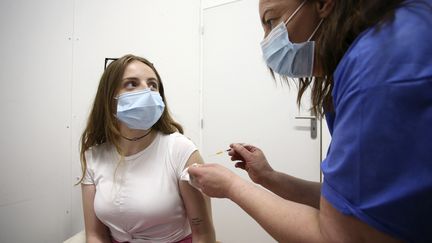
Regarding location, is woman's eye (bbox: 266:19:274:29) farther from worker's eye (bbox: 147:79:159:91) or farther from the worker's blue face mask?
worker's eye (bbox: 147:79:159:91)

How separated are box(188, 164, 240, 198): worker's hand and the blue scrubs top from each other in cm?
33

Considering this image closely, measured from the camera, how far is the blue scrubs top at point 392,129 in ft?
1.37

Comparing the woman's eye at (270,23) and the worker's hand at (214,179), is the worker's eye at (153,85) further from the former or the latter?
the woman's eye at (270,23)

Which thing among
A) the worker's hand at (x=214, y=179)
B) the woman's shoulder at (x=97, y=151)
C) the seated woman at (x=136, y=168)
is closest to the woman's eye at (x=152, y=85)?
the seated woman at (x=136, y=168)

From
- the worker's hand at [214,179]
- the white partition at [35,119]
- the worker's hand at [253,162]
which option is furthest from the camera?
the white partition at [35,119]

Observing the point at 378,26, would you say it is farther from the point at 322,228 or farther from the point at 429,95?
the point at 322,228

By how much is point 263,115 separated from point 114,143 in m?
1.19

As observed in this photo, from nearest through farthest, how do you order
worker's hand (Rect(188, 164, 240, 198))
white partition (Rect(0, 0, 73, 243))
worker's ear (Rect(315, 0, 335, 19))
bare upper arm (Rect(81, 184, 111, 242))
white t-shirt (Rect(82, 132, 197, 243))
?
worker's ear (Rect(315, 0, 335, 19)), worker's hand (Rect(188, 164, 240, 198)), white t-shirt (Rect(82, 132, 197, 243)), bare upper arm (Rect(81, 184, 111, 242)), white partition (Rect(0, 0, 73, 243))

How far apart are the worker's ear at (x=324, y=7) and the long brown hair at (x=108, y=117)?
97 cm

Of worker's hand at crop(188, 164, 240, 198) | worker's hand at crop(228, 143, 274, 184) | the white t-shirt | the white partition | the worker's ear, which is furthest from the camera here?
the white partition

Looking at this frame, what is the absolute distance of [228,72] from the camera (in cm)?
230

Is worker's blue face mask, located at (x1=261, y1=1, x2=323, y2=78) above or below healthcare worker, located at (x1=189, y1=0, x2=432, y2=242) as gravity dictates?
above

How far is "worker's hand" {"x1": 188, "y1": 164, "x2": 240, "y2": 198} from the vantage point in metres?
0.75

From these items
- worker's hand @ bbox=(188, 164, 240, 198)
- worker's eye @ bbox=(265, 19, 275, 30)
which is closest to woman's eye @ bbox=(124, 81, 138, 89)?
worker's hand @ bbox=(188, 164, 240, 198)
